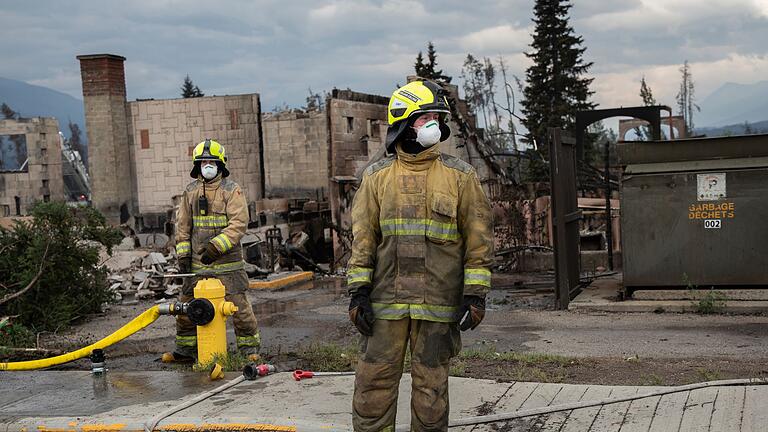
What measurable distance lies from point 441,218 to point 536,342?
436cm

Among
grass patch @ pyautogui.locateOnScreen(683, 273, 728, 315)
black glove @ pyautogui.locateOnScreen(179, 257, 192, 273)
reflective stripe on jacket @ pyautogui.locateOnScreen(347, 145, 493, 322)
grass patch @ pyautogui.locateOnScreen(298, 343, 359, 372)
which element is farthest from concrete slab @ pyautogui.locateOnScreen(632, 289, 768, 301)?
reflective stripe on jacket @ pyautogui.locateOnScreen(347, 145, 493, 322)

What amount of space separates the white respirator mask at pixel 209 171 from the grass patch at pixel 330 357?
189cm

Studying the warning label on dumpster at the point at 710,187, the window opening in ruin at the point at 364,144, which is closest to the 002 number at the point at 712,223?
the warning label on dumpster at the point at 710,187

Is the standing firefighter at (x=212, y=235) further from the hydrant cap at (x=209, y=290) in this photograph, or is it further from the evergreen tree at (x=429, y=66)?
the evergreen tree at (x=429, y=66)

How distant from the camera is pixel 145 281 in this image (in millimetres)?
14086

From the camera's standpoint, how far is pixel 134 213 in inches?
1012

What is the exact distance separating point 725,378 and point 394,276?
3.01 meters

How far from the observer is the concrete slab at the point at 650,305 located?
9.69 m

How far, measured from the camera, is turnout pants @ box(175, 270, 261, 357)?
25.7ft

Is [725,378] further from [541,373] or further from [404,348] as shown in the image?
[404,348]

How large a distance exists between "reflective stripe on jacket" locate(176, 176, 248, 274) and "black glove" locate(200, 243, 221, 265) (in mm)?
166

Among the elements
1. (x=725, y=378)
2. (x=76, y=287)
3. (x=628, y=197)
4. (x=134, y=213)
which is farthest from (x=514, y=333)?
(x=134, y=213)

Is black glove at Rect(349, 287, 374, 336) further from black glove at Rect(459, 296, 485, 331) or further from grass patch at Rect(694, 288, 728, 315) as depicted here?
grass patch at Rect(694, 288, 728, 315)

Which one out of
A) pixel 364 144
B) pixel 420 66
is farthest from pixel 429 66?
pixel 364 144
